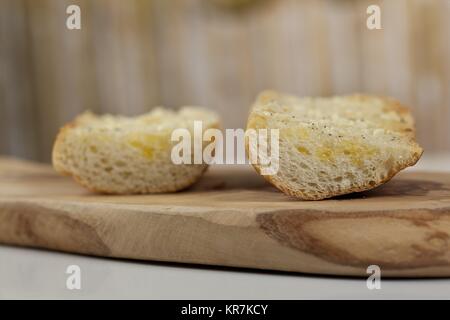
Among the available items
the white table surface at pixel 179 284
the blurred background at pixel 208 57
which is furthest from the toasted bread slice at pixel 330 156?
the blurred background at pixel 208 57

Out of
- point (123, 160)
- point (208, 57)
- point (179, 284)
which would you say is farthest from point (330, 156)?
point (208, 57)

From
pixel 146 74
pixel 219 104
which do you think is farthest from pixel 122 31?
pixel 219 104

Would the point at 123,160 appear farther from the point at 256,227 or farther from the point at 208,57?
the point at 208,57

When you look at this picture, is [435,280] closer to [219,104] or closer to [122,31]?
[219,104]

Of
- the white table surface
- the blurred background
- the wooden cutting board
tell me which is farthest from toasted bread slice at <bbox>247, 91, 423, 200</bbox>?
the blurred background

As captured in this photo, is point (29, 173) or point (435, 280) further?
point (29, 173)
